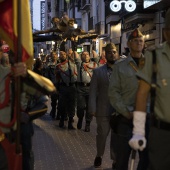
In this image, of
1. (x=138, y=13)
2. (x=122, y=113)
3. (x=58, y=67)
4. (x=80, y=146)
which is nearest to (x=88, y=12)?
(x=138, y=13)

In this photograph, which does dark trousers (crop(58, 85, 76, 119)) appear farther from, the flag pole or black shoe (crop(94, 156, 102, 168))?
the flag pole

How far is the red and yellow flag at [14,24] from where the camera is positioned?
4.65 meters

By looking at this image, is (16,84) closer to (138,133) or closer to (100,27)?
(138,133)

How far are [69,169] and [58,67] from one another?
5791 mm

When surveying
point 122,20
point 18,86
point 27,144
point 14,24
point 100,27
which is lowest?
point 27,144

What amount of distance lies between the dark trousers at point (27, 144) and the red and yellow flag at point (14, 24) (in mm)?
874

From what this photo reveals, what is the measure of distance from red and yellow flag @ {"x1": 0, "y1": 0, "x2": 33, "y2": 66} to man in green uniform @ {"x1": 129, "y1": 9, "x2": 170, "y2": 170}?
4.18 feet

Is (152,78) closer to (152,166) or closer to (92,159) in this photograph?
(152,166)

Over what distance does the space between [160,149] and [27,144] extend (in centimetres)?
187

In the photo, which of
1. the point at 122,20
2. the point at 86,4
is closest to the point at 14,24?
the point at 122,20

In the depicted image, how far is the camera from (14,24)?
4.67 meters

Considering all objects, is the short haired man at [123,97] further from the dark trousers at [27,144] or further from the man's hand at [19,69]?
the man's hand at [19,69]

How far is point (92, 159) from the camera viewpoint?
8219mm

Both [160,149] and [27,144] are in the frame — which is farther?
[27,144]
